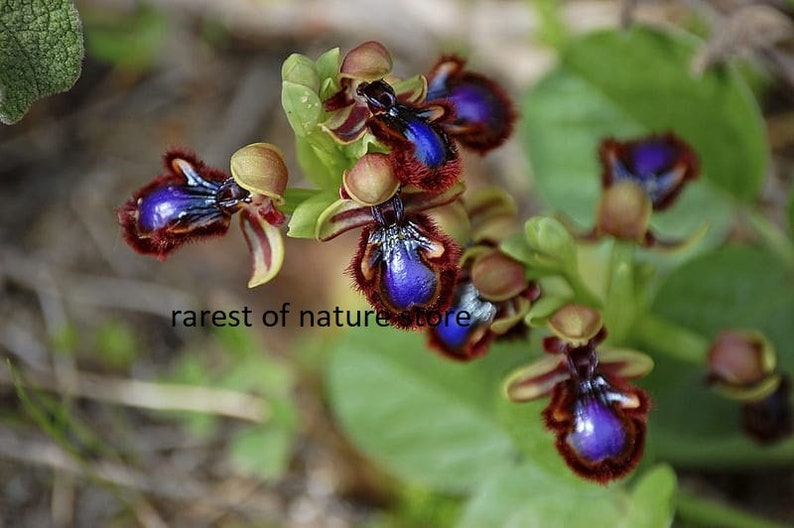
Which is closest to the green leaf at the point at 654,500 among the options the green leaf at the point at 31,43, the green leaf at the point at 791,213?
the green leaf at the point at 791,213

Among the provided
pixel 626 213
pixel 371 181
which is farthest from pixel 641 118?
pixel 371 181

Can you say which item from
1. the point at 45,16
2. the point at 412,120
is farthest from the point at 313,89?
the point at 45,16

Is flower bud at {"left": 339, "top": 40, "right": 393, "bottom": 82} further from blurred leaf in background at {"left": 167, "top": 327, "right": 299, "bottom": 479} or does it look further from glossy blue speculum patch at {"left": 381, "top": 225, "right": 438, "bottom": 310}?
blurred leaf in background at {"left": 167, "top": 327, "right": 299, "bottom": 479}

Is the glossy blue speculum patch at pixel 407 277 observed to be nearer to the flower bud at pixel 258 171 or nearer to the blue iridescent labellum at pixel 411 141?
the blue iridescent labellum at pixel 411 141

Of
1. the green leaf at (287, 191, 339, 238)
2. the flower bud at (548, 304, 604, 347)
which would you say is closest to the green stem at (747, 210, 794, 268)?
the flower bud at (548, 304, 604, 347)

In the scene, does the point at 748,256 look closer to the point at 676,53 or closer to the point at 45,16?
the point at 676,53

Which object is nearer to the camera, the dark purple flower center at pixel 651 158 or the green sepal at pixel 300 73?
the green sepal at pixel 300 73
